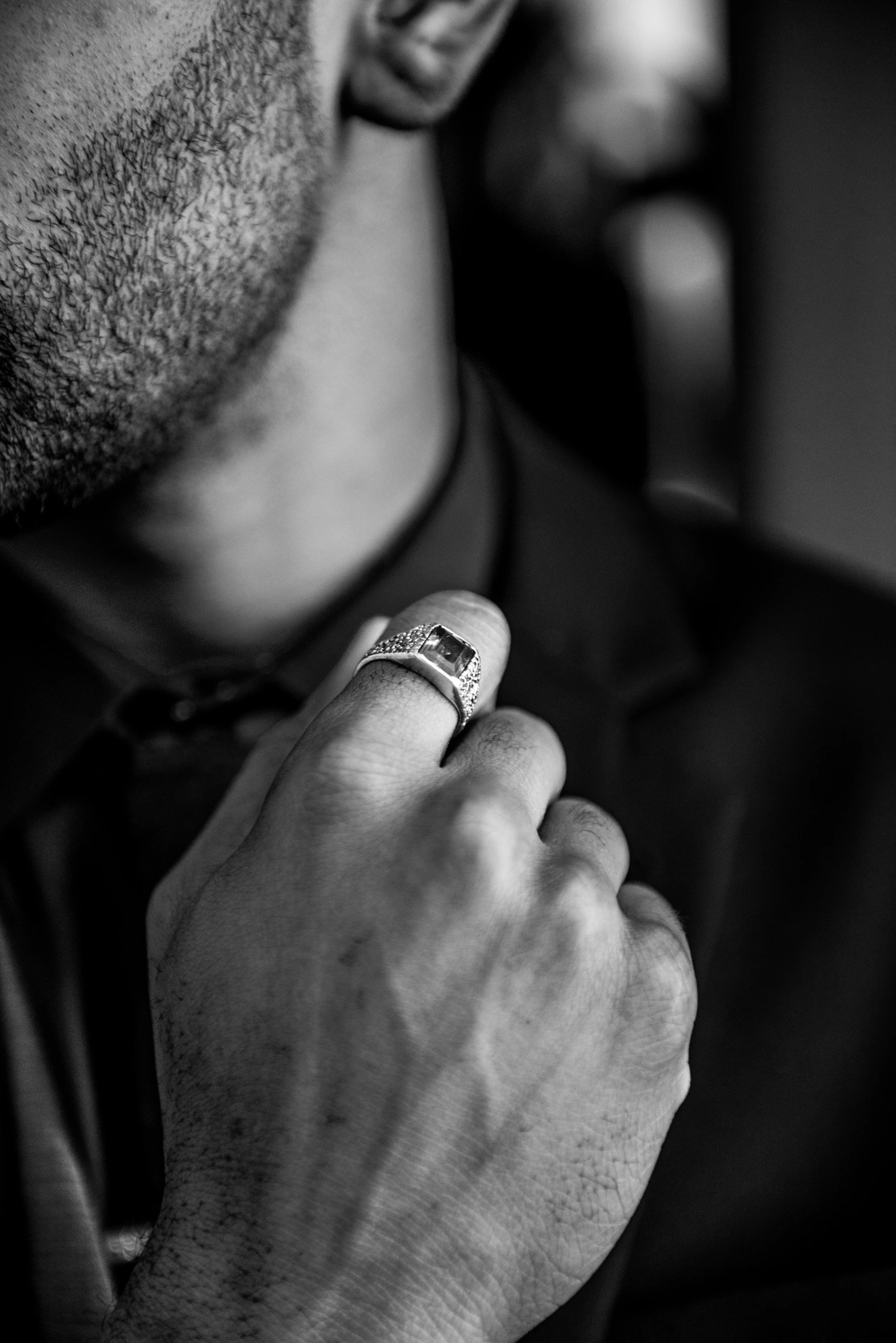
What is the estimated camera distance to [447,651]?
2.57 feet

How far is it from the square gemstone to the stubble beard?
1.28 feet

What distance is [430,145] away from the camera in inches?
53.1

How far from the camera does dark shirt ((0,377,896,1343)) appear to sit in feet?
3.10

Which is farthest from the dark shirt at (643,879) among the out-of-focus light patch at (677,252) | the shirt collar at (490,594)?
Answer: the out-of-focus light patch at (677,252)

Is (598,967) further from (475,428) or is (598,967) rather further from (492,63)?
(492,63)

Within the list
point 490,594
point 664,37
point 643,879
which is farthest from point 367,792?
point 664,37

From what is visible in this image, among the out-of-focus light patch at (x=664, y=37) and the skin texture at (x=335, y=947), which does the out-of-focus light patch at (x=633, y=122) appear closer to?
the out-of-focus light patch at (x=664, y=37)

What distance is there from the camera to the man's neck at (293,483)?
115 centimetres

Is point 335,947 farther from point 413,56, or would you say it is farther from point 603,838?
point 413,56

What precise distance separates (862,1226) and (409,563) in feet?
2.30

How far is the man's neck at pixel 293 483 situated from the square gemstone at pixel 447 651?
44cm

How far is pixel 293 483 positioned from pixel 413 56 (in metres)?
0.41

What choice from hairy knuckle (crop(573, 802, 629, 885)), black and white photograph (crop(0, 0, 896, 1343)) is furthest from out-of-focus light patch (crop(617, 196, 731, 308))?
hairy knuckle (crop(573, 802, 629, 885))

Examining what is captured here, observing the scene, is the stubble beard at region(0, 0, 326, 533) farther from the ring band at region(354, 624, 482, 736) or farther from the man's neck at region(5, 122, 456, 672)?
the ring band at region(354, 624, 482, 736)
